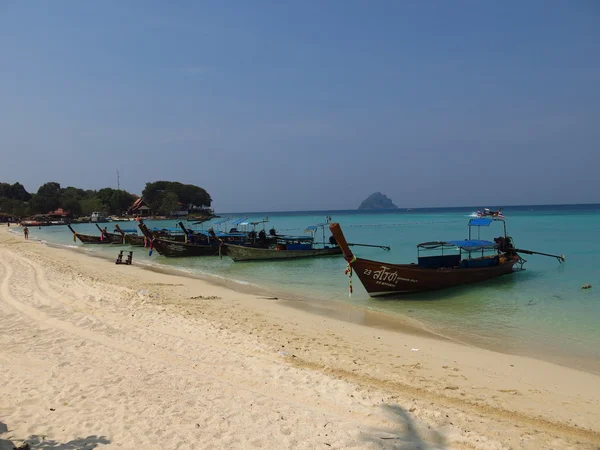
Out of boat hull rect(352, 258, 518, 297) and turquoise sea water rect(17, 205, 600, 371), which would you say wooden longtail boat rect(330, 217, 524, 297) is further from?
turquoise sea water rect(17, 205, 600, 371)

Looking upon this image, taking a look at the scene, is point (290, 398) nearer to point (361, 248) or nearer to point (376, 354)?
point (376, 354)

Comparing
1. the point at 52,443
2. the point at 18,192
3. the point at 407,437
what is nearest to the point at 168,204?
the point at 18,192

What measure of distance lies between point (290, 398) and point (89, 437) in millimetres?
2042

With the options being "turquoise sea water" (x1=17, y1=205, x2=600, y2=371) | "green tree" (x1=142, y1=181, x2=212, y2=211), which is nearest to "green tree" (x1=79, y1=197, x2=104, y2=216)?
"green tree" (x1=142, y1=181, x2=212, y2=211)

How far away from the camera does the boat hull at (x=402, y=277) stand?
40.0 feet

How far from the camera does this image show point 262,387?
4.95 meters

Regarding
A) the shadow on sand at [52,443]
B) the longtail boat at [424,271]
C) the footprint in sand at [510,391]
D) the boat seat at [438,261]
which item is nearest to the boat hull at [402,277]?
the longtail boat at [424,271]

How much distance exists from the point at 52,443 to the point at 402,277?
10.5 metres

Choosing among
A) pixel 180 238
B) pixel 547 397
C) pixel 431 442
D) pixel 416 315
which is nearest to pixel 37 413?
pixel 431 442

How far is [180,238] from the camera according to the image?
90.5 feet

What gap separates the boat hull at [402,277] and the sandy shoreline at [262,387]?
3.33 meters

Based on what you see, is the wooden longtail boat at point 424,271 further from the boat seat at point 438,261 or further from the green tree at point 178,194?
the green tree at point 178,194

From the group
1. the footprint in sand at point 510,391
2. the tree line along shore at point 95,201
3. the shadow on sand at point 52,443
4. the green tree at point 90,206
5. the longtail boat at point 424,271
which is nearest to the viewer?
the shadow on sand at point 52,443

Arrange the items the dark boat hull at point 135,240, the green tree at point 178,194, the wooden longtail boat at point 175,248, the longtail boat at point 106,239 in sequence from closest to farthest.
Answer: the wooden longtail boat at point 175,248
the dark boat hull at point 135,240
the longtail boat at point 106,239
the green tree at point 178,194
